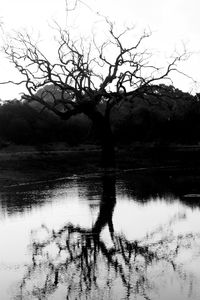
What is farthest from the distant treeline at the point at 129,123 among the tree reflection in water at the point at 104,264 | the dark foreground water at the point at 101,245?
the tree reflection in water at the point at 104,264

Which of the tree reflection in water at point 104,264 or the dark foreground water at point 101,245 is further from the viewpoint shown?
the dark foreground water at point 101,245

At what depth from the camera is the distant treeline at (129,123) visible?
48391mm

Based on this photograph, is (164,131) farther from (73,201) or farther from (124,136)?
(73,201)

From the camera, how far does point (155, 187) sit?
16.1 metres

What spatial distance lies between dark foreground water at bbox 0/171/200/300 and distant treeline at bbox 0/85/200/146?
34205 millimetres

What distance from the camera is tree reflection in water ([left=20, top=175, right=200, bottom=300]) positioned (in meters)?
5.69

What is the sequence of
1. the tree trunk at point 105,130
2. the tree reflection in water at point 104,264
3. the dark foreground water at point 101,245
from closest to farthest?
the tree reflection in water at point 104,264 → the dark foreground water at point 101,245 → the tree trunk at point 105,130

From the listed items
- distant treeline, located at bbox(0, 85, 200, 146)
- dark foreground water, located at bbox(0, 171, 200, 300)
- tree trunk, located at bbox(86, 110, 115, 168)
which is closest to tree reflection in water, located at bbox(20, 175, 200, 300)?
dark foreground water, located at bbox(0, 171, 200, 300)

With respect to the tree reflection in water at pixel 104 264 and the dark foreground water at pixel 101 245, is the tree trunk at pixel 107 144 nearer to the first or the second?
the dark foreground water at pixel 101 245

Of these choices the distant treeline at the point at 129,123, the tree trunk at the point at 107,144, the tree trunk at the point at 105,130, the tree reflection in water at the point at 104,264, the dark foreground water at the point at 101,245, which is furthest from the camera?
the distant treeline at the point at 129,123

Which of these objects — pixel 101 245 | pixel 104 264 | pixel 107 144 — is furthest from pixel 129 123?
pixel 104 264

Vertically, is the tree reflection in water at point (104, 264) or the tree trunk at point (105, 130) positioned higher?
the tree trunk at point (105, 130)

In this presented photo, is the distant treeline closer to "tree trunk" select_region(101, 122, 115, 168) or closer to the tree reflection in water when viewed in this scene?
"tree trunk" select_region(101, 122, 115, 168)

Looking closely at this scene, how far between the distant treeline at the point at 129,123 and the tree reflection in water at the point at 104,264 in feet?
127
